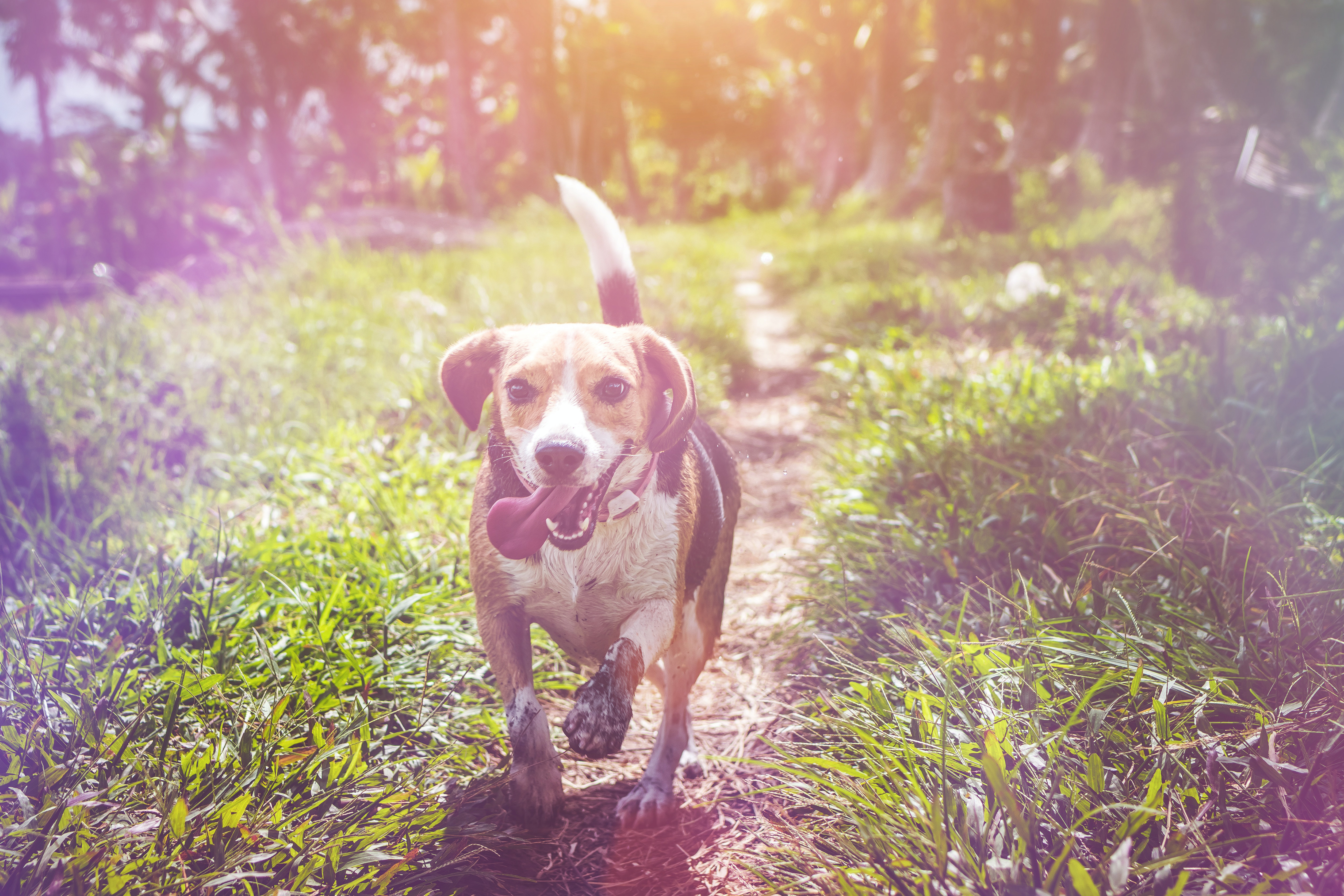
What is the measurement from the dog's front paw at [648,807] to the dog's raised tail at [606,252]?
4.26 feet

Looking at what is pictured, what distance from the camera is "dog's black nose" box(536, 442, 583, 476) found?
1531mm

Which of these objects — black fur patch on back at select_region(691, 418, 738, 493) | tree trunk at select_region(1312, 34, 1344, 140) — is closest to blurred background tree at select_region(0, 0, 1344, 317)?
tree trunk at select_region(1312, 34, 1344, 140)

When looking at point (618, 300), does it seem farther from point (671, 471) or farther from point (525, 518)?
point (525, 518)

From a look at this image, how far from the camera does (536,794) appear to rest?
68.9 inches

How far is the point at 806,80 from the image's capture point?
2631 cm

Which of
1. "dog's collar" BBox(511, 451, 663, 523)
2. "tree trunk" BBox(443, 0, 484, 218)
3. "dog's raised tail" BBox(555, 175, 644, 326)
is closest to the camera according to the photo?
"dog's collar" BBox(511, 451, 663, 523)

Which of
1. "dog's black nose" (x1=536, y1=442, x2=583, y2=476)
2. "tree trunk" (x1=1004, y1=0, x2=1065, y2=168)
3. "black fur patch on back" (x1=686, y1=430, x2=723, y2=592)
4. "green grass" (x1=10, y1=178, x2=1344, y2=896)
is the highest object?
"tree trunk" (x1=1004, y1=0, x2=1065, y2=168)

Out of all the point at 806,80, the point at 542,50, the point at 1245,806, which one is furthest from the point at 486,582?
the point at 806,80

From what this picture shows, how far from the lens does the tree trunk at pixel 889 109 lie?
56.3 ft

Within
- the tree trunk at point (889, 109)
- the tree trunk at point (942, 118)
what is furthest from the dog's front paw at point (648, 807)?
the tree trunk at point (889, 109)

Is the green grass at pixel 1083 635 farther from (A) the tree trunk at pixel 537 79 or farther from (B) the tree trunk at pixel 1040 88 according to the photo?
(B) the tree trunk at pixel 1040 88

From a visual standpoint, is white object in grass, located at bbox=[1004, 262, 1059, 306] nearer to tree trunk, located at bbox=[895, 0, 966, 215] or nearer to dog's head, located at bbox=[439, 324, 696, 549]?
dog's head, located at bbox=[439, 324, 696, 549]

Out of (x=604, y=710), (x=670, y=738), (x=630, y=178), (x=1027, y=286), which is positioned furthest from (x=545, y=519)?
(x=630, y=178)

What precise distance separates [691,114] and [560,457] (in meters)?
6.81
